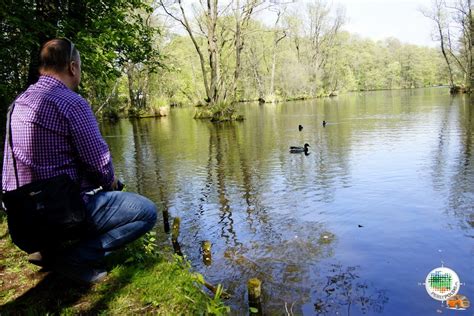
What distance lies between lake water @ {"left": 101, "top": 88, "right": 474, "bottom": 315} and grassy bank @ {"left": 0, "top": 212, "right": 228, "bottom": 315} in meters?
1.61

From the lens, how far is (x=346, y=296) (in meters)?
5.86

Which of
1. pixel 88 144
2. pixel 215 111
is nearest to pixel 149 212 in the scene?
pixel 88 144

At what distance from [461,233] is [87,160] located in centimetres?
745

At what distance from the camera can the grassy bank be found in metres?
3.56

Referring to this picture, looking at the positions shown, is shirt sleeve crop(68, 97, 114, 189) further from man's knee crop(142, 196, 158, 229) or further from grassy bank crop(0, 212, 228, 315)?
grassy bank crop(0, 212, 228, 315)

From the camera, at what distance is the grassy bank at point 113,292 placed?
3564 mm

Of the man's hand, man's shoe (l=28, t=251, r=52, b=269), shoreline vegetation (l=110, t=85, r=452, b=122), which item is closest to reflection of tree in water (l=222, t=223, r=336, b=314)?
the man's hand

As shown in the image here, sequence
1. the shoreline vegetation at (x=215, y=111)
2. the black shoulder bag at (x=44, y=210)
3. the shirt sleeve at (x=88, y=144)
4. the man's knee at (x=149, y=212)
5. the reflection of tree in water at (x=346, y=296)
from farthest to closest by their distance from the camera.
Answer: the shoreline vegetation at (x=215, y=111) → the reflection of tree in water at (x=346, y=296) → the man's knee at (x=149, y=212) → the shirt sleeve at (x=88, y=144) → the black shoulder bag at (x=44, y=210)

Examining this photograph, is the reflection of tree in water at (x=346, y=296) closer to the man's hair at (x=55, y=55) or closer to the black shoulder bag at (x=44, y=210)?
the black shoulder bag at (x=44, y=210)

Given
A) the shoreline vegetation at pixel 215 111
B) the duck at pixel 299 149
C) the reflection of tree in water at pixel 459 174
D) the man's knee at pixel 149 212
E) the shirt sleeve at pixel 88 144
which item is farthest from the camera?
the shoreline vegetation at pixel 215 111

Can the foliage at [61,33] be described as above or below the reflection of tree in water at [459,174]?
above

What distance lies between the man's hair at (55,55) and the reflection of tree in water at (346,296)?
451 cm

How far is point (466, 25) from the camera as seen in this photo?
60.1m

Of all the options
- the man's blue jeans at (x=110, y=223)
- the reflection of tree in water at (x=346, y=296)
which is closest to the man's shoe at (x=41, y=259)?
the man's blue jeans at (x=110, y=223)
